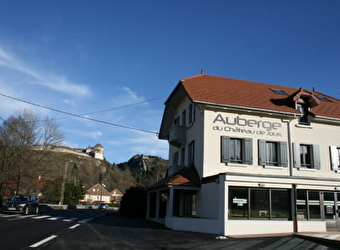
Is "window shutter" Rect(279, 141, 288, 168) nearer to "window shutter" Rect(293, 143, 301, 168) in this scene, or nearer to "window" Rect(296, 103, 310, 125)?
"window shutter" Rect(293, 143, 301, 168)

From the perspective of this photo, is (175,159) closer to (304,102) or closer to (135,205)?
(135,205)

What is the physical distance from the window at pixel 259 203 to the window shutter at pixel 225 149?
2.70 meters

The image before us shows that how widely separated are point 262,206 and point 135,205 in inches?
621

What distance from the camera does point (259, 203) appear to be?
1552 centimetres

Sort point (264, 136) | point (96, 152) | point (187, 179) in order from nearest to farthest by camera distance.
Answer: point (187, 179) < point (264, 136) < point (96, 152)

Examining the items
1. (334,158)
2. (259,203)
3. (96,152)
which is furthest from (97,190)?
(259,203)

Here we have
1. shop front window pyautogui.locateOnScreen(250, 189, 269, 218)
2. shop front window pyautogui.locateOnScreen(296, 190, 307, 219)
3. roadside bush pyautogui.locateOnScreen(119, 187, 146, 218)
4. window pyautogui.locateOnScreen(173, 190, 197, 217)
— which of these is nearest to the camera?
shop front window pyautogui.locateOnScreen(250, 189, 269, 218)

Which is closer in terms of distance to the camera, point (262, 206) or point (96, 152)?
point (262, 206)

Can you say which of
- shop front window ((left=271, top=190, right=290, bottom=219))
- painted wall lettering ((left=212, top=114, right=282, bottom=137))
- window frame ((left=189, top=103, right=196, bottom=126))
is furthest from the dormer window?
window frame ((left=189, top=103, right=196, bottom=126))

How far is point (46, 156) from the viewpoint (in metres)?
41.8

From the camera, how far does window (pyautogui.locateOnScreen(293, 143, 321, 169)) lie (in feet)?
61.9

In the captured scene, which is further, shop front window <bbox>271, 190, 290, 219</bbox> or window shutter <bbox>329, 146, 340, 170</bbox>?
window shutter <bbox>329, 146, 340, 170</bbox>

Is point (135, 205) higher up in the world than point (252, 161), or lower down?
lower down

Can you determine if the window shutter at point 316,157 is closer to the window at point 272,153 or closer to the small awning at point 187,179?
the window at point 272,153
